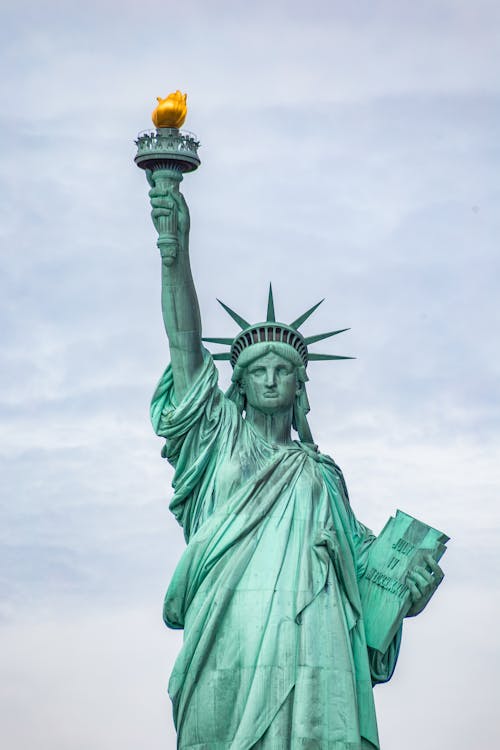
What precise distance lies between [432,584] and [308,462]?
194 cm

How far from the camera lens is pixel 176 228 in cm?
2884

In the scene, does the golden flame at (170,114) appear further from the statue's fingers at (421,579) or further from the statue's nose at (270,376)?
the statue's fingers at (421,579)

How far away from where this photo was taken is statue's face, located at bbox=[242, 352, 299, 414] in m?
29.4

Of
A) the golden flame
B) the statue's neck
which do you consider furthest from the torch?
the statue's neck

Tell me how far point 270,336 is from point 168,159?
2349 mm

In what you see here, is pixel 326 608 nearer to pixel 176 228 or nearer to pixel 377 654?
pixel 377 654

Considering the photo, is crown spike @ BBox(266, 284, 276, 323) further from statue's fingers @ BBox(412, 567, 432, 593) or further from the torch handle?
statue's fingers @ BBox(412, 567, 432, 593)

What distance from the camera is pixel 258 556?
28188 mm

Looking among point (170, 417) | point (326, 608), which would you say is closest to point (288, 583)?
point (326, 608)

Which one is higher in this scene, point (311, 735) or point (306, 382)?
point (306, 382)

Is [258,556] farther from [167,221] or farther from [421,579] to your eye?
[167,221]

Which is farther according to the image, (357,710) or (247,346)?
(247,346)

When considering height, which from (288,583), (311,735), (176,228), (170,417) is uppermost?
(176,228)

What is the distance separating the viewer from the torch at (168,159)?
2877 centimetres
